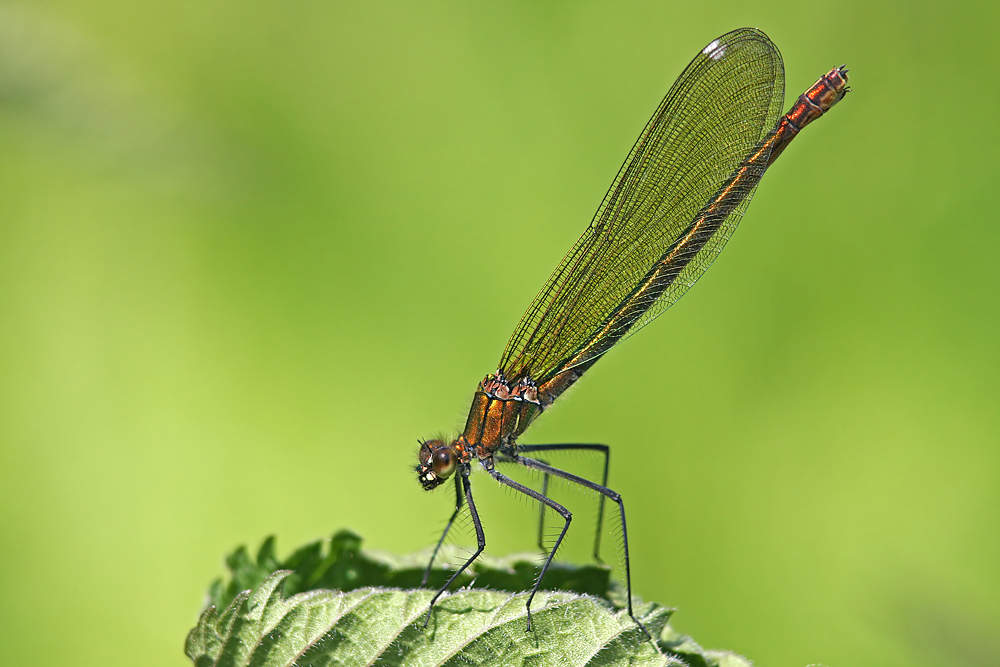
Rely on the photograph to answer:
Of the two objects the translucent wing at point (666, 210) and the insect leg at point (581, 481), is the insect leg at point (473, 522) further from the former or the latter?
the translucent wing at point (666, 210)

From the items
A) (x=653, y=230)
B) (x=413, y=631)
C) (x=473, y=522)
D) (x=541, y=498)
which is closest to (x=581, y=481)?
(x=541, y=498)

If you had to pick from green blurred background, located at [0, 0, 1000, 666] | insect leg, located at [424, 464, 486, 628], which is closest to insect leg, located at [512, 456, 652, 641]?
insect leg, located at [424, 464, 486, 628]

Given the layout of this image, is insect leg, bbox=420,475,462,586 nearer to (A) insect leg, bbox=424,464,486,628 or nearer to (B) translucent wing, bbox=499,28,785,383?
(A) insect leg, bbox=424,464,486,628

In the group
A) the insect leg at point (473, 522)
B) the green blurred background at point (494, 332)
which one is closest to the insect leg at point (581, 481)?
the insect leg at point (473, 522)

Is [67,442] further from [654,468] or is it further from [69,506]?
[654,468]

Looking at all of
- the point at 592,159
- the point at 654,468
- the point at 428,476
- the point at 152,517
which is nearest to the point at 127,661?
the point at 152,517

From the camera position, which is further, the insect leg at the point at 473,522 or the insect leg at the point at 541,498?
the insect leg at the point at 541,498

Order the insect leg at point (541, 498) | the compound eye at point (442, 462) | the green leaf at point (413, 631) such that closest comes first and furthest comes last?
the green leaf at point (413, 631), the insect leg at point (541, 498), the compound eye at point (442, 462)
